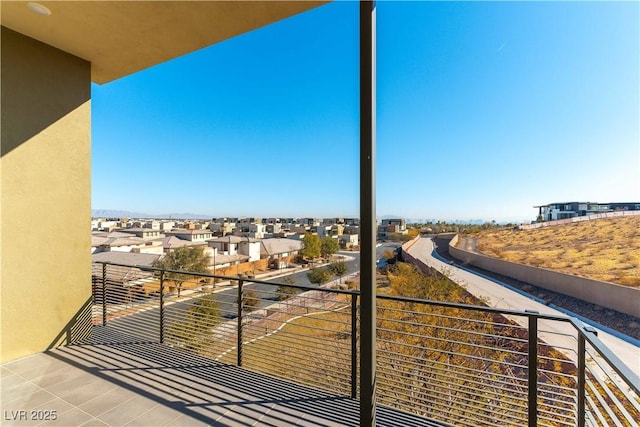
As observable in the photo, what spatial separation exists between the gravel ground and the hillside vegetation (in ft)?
4.71

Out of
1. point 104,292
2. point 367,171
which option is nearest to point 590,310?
point 367,171

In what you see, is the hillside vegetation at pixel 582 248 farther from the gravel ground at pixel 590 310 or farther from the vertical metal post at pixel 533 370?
the vertical metal post at pixel 533 370

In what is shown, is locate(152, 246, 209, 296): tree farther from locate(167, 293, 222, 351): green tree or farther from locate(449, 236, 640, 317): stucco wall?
locate(449, 236, 640, 317): stucco wall

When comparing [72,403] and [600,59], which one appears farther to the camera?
[600,59]

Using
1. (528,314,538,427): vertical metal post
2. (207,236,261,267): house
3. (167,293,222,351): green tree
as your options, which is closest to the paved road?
(528,314,538,427): vertical metal post

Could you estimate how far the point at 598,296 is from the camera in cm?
1266

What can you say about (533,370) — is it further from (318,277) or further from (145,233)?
(145,233)

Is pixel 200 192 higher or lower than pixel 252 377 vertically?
higher

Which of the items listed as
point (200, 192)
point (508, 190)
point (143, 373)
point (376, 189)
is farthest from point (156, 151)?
point (508, 190)

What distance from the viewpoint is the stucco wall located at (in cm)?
1140

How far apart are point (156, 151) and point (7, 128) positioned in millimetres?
17650

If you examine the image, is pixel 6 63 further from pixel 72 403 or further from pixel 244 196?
pixel 244 196

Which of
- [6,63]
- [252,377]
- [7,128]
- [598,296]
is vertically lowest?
[598,296]

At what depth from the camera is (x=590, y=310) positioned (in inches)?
496
